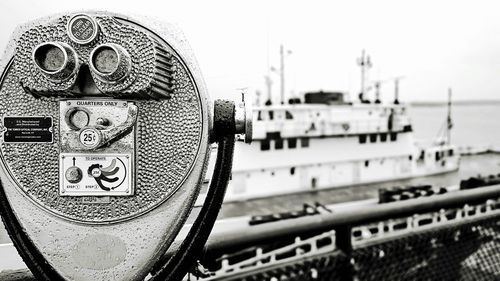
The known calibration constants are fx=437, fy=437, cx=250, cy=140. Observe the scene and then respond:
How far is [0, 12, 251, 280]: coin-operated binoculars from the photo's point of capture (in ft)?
2.91

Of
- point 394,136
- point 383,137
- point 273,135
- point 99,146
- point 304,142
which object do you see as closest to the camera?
point 99,146

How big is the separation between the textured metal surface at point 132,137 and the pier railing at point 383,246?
42cm

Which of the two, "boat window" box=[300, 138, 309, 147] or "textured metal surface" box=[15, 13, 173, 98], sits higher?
"textured metal surface" box=[15, 13, 173, 98]

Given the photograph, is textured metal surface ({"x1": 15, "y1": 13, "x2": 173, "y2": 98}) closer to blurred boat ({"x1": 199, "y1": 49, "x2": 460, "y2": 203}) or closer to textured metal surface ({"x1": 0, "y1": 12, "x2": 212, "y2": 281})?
textured metal surface ({"x1": 0, "y1": 12, "x2": 212, "y2": 281})

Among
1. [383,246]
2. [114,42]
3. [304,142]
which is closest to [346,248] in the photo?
[383,246]

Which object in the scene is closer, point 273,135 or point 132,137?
point 132,137

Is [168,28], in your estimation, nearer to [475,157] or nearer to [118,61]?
[118,61]

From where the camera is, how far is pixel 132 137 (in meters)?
Answer: 0.91

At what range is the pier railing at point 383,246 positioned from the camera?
1410 mm

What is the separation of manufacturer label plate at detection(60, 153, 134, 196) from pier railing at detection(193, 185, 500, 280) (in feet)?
1.46

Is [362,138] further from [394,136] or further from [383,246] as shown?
[383,246]

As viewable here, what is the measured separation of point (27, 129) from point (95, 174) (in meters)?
→ 0.17

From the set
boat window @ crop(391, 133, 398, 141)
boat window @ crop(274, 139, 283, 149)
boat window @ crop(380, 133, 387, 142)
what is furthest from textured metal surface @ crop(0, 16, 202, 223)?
boat window @ crop(391, 133, 398, 141)

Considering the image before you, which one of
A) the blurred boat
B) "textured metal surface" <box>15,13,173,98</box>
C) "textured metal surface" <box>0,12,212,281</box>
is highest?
"textured metal surface" <box>15,13,173,98</box>
